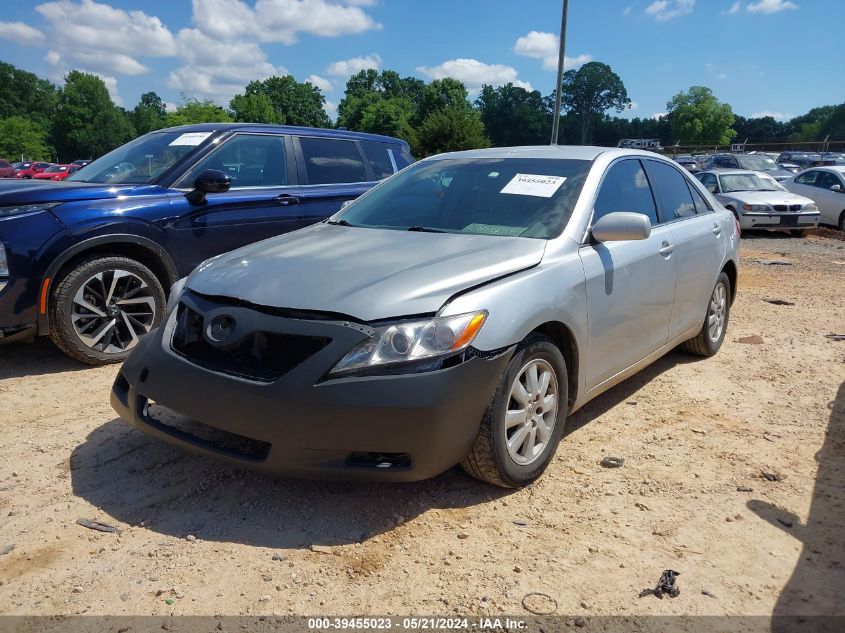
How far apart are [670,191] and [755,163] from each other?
18995 millimetres

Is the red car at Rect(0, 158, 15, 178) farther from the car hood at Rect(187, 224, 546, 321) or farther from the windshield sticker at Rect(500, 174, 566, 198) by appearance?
the windshield sticker at Rect(500, 174, 566, 198)

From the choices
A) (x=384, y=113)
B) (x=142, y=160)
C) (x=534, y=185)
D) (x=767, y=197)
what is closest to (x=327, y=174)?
(x=142, y=160)

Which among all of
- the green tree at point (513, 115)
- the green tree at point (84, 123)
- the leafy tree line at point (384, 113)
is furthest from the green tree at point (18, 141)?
the green tree at point (513, 115)

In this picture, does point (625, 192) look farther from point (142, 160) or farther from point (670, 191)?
point (142, 160)

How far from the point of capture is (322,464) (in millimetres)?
2660

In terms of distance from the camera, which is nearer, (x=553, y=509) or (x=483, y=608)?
(x=483, y=608)

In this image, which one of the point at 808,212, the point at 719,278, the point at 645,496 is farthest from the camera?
the point at 808,212

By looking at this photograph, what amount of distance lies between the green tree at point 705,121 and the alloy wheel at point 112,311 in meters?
106

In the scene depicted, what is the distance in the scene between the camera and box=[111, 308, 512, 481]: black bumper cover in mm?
2578

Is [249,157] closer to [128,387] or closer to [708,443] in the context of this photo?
[128,387]

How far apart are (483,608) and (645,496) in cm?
120

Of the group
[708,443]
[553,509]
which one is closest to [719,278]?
→ [708,443]

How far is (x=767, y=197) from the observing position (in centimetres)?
1505

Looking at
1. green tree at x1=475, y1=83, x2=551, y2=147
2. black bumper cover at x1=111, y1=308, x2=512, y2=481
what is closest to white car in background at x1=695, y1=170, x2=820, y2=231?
black bumper cover at x1=111, y1=308, x2=512, y2=481
